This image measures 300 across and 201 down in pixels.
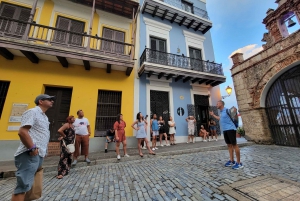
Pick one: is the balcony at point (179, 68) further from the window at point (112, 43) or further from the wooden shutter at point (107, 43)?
the wooden shutter at point (107, 43)

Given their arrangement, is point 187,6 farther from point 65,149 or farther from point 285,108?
Answer: point 65,149

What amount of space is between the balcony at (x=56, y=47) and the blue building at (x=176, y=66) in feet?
5.36

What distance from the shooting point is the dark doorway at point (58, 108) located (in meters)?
6.32

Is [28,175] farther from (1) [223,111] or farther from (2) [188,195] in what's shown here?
(1) [223,111]

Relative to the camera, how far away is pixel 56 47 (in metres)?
5.87

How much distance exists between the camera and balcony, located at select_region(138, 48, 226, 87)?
7730 mm

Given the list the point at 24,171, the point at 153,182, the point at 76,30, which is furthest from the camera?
the point at 76,30

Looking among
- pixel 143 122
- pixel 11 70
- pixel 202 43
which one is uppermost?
pixel 202 43

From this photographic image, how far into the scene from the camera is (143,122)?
17.3 feet

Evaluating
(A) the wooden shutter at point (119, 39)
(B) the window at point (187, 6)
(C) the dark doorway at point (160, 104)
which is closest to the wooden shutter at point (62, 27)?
(A) the wooden shutter at point (119, 39)

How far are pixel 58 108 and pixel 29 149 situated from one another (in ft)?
19.0

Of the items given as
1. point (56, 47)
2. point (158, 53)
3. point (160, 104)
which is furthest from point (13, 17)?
point (160, 104)

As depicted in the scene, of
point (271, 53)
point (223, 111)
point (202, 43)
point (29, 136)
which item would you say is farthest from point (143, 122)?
point (202, 43)

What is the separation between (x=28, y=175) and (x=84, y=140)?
2811 mm
